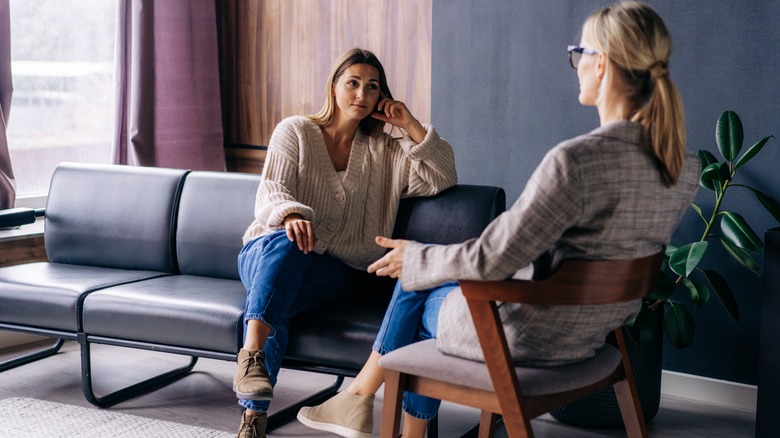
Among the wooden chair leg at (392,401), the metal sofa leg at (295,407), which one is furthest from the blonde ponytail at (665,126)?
the metal sofa leg at (295,407)

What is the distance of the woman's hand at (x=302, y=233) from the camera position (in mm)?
2537

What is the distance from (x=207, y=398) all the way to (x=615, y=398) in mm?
1396

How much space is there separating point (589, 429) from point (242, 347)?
116 cm

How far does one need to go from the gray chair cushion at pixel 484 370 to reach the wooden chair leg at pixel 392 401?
0.02m

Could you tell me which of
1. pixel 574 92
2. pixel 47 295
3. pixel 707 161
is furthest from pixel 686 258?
pixel 47 295

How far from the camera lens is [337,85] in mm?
2861

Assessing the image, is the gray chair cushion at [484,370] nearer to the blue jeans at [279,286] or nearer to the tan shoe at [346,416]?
the tan shoe at [346,416]

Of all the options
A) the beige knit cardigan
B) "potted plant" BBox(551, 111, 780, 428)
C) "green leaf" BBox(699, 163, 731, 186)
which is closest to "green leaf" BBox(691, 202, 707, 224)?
"potted plant" BBox(551, 111, 780, 428)

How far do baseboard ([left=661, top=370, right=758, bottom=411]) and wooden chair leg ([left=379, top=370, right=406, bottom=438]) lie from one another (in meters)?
1.61

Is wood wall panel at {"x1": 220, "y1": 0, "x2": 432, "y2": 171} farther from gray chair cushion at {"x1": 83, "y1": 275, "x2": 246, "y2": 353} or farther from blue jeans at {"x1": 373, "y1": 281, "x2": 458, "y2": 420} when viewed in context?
blue jeans at {"x1": 373, "y1": 281, "x2": 458, "y2": 420}

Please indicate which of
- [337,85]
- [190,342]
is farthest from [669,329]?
[190,342]

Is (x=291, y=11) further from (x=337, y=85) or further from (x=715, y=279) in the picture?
(x=715, y=279)

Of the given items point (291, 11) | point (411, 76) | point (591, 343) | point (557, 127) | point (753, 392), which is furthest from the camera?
point (291, 11)

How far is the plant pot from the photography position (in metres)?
2.81
